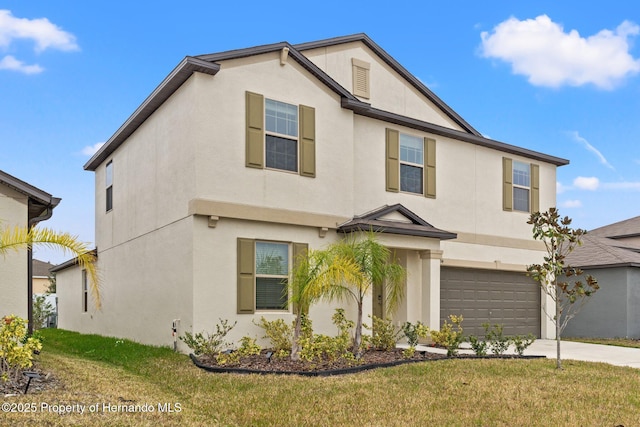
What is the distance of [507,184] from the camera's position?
19281mm

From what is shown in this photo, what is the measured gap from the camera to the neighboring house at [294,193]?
13.2 m

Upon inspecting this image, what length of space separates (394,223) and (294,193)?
2.87 meters

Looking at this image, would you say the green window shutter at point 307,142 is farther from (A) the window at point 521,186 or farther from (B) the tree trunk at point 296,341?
(A) the window at point 521,186

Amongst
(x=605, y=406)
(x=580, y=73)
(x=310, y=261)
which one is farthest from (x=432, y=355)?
(x=580, y=73)

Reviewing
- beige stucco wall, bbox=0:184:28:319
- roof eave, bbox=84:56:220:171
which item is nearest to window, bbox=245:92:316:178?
roof eave, bbox=84:56:220:171

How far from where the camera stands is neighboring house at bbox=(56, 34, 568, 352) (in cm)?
1316

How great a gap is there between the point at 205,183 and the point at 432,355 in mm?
5984

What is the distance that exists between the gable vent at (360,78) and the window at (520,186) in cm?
502

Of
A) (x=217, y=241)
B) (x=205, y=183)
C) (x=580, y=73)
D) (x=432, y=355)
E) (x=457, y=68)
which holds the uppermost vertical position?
(x=580, y=73)

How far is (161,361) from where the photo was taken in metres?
12.2

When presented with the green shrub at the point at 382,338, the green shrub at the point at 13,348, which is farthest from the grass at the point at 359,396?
the green shrub at the point at 382,338

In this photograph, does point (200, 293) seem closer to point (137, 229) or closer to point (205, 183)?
point (205, 183)

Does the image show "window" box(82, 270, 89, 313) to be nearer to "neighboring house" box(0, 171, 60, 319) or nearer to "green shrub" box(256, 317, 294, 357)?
"neighboring house" box(0, 171, 60, 319)

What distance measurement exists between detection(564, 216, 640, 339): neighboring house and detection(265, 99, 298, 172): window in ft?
41.1
